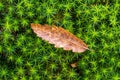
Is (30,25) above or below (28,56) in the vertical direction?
above

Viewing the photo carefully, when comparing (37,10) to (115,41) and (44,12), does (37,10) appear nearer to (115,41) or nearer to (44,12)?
(44,12)

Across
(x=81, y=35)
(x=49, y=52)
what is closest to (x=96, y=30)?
(x=81, y=35)

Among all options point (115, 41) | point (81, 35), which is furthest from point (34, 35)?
point (115, 41)
